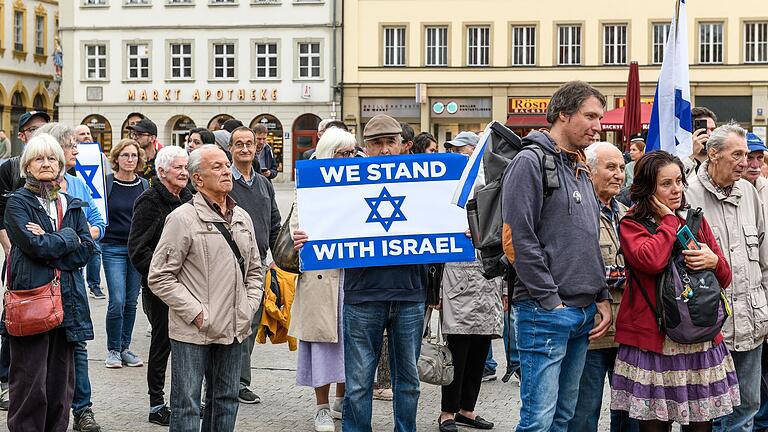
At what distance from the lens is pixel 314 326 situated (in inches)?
296

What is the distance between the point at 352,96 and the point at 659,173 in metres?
43.8

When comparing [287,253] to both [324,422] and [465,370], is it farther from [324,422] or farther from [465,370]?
[465,370]

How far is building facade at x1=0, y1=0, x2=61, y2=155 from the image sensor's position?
62.6 metres

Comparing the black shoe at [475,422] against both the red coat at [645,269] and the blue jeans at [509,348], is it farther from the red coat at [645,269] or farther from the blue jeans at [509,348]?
the red coat at [645,269]

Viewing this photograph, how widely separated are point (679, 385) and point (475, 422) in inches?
87.3

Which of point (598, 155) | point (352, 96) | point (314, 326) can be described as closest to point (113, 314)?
point (314, 326)

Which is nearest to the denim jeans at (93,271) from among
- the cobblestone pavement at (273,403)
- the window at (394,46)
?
the cobblestone pavement at (273,403)

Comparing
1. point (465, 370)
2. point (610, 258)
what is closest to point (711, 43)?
point (465, 370)

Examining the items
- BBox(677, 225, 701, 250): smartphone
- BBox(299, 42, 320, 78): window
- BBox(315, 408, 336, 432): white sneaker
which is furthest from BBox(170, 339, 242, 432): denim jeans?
BBox(299, 42, 320, 78): window

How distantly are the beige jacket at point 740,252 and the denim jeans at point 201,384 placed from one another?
9.47ft

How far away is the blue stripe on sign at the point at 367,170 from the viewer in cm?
662

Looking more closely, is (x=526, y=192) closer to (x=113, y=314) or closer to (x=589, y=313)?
(x=589, y=313)

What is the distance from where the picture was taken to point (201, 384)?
6.30 metres

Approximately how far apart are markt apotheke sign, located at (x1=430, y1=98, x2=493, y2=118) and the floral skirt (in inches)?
1698
